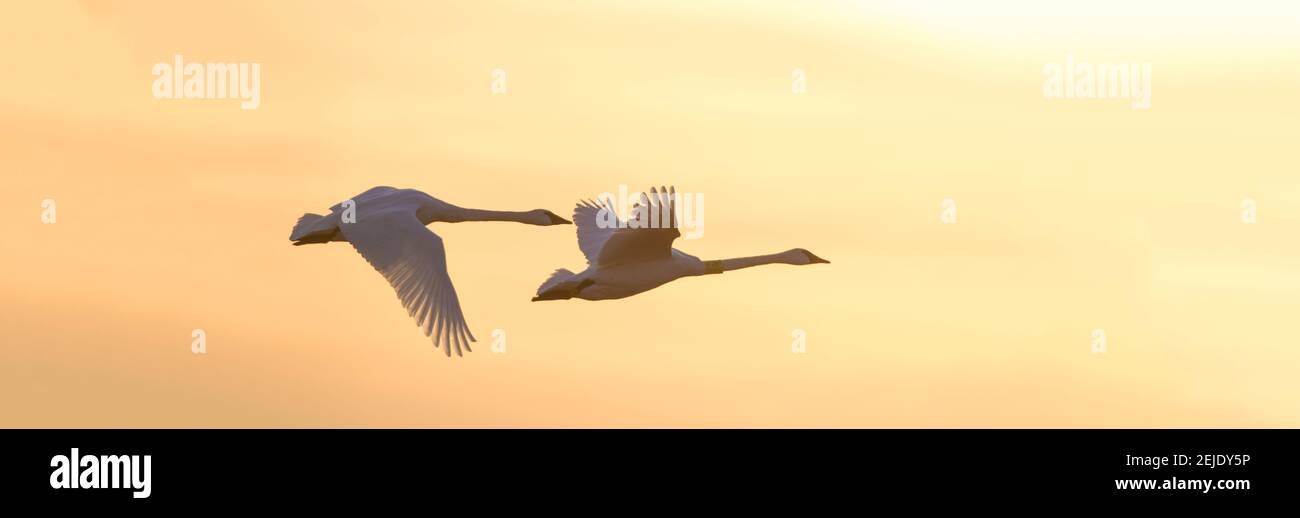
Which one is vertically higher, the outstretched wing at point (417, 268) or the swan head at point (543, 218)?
the swan head at point (543, 218)

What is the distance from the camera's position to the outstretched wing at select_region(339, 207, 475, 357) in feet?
98.2

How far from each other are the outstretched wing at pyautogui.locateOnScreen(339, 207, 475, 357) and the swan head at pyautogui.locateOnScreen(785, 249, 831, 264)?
7.54 metres

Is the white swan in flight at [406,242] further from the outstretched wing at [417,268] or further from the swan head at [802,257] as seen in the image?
the swan head at [802,257]

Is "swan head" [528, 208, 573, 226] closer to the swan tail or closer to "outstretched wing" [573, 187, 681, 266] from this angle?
"outstretched wing" [573, 187, 681, 266]

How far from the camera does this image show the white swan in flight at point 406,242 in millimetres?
30078

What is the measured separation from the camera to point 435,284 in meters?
30.5

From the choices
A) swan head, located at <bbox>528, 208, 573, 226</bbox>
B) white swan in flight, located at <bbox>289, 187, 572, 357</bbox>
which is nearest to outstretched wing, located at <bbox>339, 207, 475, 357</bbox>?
white swan in flight, located at <bbox>289, 187, 572, 357</bbox>

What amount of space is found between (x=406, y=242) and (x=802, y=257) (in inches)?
327

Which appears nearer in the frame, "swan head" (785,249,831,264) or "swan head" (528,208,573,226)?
"swan head" (785,249,831,264)

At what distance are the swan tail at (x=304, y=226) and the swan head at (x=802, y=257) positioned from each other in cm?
819

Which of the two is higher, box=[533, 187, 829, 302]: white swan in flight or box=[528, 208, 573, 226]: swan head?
box=[528, 208, 573, 226]: swan head

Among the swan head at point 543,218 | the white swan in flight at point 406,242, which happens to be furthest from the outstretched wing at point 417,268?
the swan head at point 543,218
